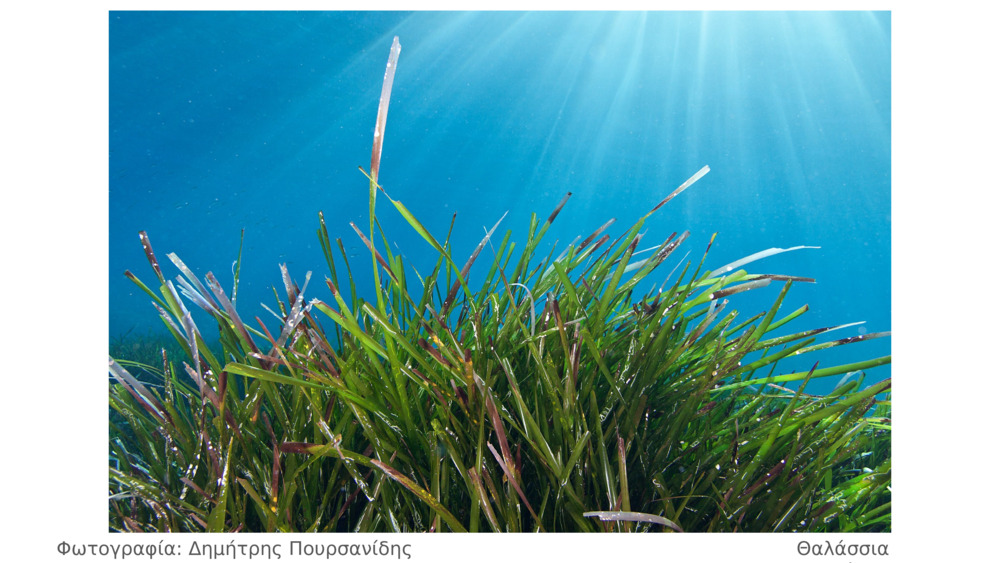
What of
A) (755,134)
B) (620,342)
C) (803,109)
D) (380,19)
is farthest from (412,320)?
(803,109)

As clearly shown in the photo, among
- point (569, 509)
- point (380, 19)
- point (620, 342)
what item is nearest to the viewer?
point (569, 509)

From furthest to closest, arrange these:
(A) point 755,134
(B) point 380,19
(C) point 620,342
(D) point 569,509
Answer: (A) point 755,134 < (B) point 380,19 < (C) point 620,342 < (D) point 569,509

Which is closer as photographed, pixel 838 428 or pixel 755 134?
pixel 838 428

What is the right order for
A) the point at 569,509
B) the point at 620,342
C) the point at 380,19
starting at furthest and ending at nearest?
the point at 380,19, the point at 620,342, the point at 569,509

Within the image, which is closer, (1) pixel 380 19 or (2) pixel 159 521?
(2) pixel 159 521

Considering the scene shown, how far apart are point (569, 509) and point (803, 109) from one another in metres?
19.5
